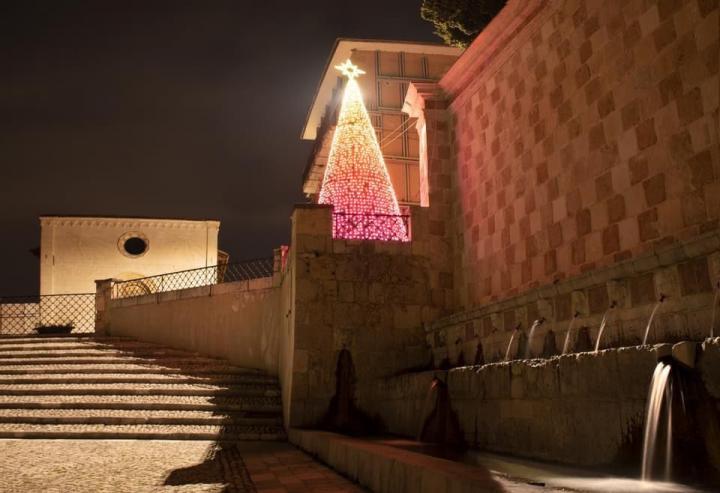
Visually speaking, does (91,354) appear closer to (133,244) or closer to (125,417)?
(125,417)

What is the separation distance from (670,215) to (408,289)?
4494 millimetres

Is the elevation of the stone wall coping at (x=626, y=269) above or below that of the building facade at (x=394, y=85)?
below

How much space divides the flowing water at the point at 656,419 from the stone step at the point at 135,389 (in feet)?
25.8

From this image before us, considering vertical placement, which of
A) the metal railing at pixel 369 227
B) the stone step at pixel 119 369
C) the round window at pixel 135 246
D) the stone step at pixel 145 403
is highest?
the round window at pixel 135 246

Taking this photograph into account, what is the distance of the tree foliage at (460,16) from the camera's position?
1703 cm

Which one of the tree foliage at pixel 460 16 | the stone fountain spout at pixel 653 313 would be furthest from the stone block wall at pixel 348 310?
the tree foliage at pixel 460 16

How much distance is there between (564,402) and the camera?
5.25m

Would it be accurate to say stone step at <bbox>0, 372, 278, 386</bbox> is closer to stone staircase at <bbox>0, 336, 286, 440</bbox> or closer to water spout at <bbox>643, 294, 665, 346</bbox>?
stone staircase at <bbox>0, 336, 286, 440</bbox>

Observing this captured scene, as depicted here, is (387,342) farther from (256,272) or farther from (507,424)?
(256,272)

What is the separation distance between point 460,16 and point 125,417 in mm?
12626

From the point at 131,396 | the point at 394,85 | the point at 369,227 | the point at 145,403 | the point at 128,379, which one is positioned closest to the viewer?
the point at 145,403

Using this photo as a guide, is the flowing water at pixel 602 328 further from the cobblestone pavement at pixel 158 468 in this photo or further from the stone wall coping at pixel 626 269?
the cobblestone pavement at pixel 158 468

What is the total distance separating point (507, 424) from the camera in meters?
6.05

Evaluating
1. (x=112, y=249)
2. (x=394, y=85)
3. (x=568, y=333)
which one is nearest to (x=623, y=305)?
(x=568, y=333)
